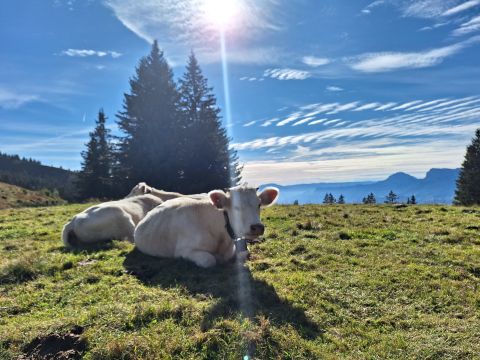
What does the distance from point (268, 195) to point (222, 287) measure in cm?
296

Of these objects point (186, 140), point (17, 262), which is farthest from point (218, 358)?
point (186, 140)

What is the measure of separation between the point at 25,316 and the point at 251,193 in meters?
4.46

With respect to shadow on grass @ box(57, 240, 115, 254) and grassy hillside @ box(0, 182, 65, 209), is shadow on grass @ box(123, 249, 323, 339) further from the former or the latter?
grassy hillside @ box(0, 182, 65, 209)

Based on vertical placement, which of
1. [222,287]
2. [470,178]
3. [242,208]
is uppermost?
[470,178]

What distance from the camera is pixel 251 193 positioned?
24.7 ft

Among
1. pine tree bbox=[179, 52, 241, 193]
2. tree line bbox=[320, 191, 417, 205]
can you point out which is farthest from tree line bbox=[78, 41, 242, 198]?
tree line bbox=[320, 191, 417, 205]

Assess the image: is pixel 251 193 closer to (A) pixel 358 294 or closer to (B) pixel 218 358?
(A) pixel 358 294

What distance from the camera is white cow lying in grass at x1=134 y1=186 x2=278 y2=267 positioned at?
7.30m

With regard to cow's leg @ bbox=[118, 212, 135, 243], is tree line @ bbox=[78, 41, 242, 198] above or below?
above

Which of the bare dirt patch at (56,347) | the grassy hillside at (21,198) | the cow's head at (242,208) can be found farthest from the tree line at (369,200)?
the grassy hillside at (21,198)

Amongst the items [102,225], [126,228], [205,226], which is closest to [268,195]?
[205,226]

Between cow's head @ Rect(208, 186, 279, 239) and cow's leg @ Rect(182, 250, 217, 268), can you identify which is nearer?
cow's head @ Rect(208, 186, 279, 239)

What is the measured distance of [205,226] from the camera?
798 centimetres

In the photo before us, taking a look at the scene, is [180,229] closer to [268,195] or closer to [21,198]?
[268,195]
